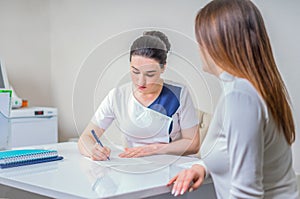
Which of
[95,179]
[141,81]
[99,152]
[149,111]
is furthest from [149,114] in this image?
[95,179]

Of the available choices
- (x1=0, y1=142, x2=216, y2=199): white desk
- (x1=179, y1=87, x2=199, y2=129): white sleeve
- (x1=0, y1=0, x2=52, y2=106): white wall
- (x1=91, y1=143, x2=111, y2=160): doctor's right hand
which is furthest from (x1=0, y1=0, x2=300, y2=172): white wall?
(x1=179, y1=87, x2=199, y2=129): white sleeve

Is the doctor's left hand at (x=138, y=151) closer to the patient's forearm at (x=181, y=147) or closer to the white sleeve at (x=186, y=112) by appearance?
the patient's forearm at (x=181, y=147)

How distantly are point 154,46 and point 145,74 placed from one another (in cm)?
11

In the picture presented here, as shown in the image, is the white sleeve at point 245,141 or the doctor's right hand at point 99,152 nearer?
the white sleeve at point 245,141

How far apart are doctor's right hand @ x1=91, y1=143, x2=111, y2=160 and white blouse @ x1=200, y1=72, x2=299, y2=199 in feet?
1.80

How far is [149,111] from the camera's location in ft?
4.79

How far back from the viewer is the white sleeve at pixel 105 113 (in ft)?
5.07

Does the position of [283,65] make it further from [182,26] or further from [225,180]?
[225,180]

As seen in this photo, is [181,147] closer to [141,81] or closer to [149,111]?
[149,111]

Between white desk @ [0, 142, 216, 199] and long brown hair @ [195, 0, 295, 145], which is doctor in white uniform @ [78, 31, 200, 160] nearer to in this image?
white desk @ [0, 142, 216, 199]

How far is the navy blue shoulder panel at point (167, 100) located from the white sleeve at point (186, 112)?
21 millimetres

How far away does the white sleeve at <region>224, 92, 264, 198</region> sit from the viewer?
93cm

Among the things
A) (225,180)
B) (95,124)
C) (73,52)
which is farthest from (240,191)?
(73,52)

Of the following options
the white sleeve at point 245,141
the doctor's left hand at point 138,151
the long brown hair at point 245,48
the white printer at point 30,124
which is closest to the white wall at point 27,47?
the white printer at point 30,124
